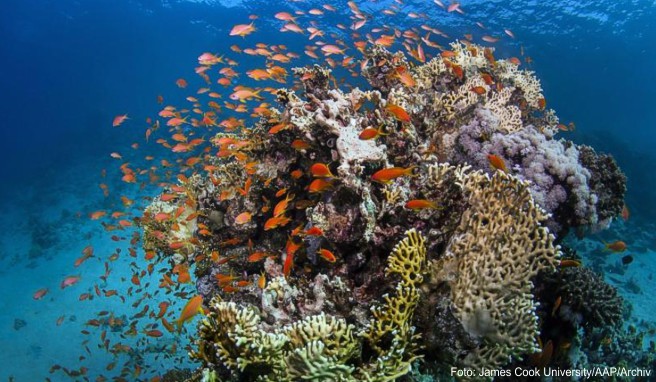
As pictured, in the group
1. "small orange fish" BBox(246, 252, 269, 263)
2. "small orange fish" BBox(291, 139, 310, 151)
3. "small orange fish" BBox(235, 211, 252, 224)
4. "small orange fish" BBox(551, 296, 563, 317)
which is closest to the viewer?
"small orange fish" BBox(551, 296, 563, 317)

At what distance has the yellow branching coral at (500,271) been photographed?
11.0 ft

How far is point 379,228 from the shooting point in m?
4.60

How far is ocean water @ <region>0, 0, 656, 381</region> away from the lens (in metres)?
13.4

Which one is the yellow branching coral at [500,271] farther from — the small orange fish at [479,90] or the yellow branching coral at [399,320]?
the small orange fish at [479,90]

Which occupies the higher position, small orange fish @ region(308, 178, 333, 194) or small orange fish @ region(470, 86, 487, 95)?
small orange fish @ region(470, 86, 487, 95)

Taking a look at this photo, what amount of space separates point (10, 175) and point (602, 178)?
51.3m

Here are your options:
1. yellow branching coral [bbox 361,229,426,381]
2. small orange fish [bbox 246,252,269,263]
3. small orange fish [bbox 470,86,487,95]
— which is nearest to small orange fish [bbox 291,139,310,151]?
small orange fish [bbox 246,252,269,263]

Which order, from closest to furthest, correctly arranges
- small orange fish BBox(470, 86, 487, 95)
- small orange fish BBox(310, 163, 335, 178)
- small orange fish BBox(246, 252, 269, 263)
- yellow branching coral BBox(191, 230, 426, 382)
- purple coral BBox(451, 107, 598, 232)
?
yellow branching coral BBox(191, 230, 426, 382)
small orange fish BBox(310, 163, 335, 178)
purple coral BBox(451, 107, 598, 232)
small orange fish BBox(246, 252, 269, 263)
small orange fish BBox(470, 86, 487, 95)

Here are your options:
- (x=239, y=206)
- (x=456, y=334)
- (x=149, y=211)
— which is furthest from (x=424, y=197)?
(x=149, y=211)

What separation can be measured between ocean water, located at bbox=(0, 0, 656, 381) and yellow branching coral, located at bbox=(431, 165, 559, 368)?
15.3 ft

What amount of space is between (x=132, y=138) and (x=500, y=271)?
4630 cm

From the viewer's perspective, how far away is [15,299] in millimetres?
17641

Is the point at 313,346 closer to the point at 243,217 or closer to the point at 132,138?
the point at 243,217

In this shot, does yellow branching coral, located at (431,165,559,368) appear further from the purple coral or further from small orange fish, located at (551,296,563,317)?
the purple coral
